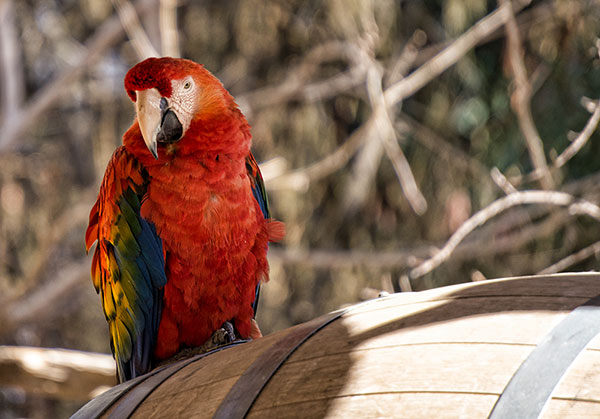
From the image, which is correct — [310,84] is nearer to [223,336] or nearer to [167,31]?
[167,31]

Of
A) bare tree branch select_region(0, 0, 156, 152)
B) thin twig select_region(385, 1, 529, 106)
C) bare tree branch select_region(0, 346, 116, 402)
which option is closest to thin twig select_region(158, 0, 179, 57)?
bare tree branch select_region(0, 0, 156, 152)

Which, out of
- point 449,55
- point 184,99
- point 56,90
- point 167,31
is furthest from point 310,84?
point 184,99

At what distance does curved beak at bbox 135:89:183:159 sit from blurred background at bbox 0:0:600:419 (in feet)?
6.32

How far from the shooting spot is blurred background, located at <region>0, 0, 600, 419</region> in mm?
4426

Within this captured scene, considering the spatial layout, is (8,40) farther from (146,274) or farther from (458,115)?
(146,274)

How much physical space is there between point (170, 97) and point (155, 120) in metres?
0.09

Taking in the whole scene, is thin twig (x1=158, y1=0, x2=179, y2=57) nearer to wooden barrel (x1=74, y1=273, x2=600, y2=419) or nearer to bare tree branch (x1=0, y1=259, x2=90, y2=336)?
bare tree branch (x1=0, y1=259, x2=90, y2=336)

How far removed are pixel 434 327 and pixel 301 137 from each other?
4779mm

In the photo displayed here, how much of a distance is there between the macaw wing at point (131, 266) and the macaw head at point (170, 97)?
0.14 meters

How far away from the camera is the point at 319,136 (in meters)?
5.85

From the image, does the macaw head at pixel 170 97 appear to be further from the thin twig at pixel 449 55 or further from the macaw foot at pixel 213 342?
the thin twig at pixel 449 55

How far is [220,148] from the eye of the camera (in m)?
1.98

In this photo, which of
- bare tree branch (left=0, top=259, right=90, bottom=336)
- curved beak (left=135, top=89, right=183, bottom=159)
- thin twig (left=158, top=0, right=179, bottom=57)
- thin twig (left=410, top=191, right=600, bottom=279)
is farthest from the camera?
bare tree branch (left=0, top=259, right=90, bottom=336)

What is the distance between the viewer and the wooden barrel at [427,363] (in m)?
1.00
